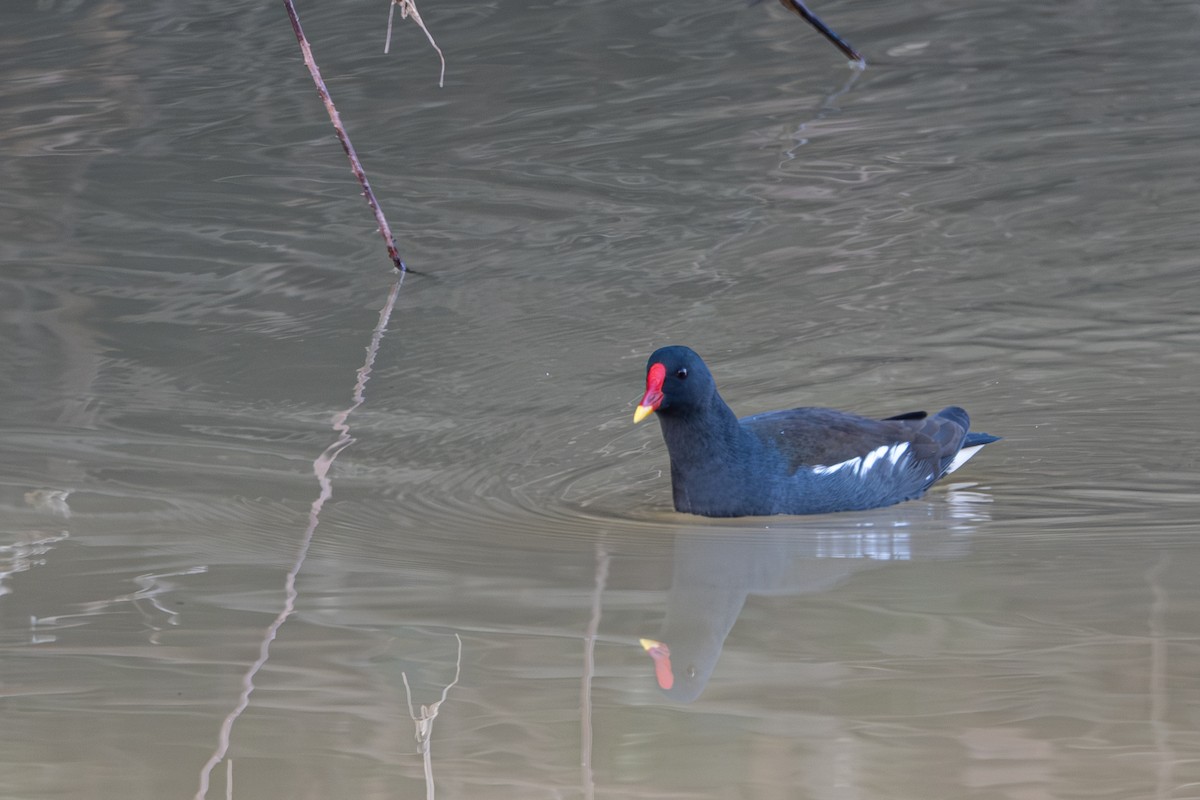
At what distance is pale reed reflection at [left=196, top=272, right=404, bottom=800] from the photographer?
4.17m

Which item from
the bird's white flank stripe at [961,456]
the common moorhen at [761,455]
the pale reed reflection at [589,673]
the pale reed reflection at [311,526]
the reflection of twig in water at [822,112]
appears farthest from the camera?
the reflection of twig in water at [822,112]

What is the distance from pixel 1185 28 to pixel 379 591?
12860 millimetres

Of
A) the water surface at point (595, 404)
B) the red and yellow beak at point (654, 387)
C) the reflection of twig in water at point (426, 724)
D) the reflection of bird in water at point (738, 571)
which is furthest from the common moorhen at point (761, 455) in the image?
the reflection of twig in water at point (426, 724)

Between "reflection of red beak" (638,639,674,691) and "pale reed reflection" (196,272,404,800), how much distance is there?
1126 mm

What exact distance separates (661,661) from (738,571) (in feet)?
3.51

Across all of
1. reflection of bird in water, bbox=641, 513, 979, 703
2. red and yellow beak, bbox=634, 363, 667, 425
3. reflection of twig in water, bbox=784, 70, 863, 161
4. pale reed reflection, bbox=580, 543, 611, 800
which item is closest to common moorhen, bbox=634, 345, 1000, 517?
red and yellow beak, bbox=634, 363, 667, 425

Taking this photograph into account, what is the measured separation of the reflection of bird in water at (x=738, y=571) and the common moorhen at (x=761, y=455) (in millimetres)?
229

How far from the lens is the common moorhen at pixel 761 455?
21.4 ft

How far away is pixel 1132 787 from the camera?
3.73 m

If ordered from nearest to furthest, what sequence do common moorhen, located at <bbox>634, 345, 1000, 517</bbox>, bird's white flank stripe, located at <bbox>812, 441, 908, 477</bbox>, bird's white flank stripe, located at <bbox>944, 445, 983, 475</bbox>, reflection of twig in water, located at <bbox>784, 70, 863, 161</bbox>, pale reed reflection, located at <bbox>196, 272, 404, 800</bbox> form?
pale reed reflection, located at <bbox>196, 272, 404, 800</bbox> → common moorhen, located at <bbox>634, 345, 1000, 517</bbox> → bird's white flank stripe, located at <bbox>812, 441, 908, 477</bbox> → bird's white flank stripe, located at <bbox>944, 445, 983, 475</bbox> → reflection of twig in water, located at <bbox>784, 70, 863, 161</bbox>

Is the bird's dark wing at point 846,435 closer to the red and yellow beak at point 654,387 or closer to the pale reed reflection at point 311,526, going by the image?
the red and yellow beak at point 654,387

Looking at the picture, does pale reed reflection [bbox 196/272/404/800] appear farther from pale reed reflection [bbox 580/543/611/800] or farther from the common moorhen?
the common moorhen

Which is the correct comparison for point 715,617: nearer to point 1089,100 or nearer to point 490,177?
point 490,177

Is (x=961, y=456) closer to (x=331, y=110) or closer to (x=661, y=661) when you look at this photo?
(x=661, y=661)
